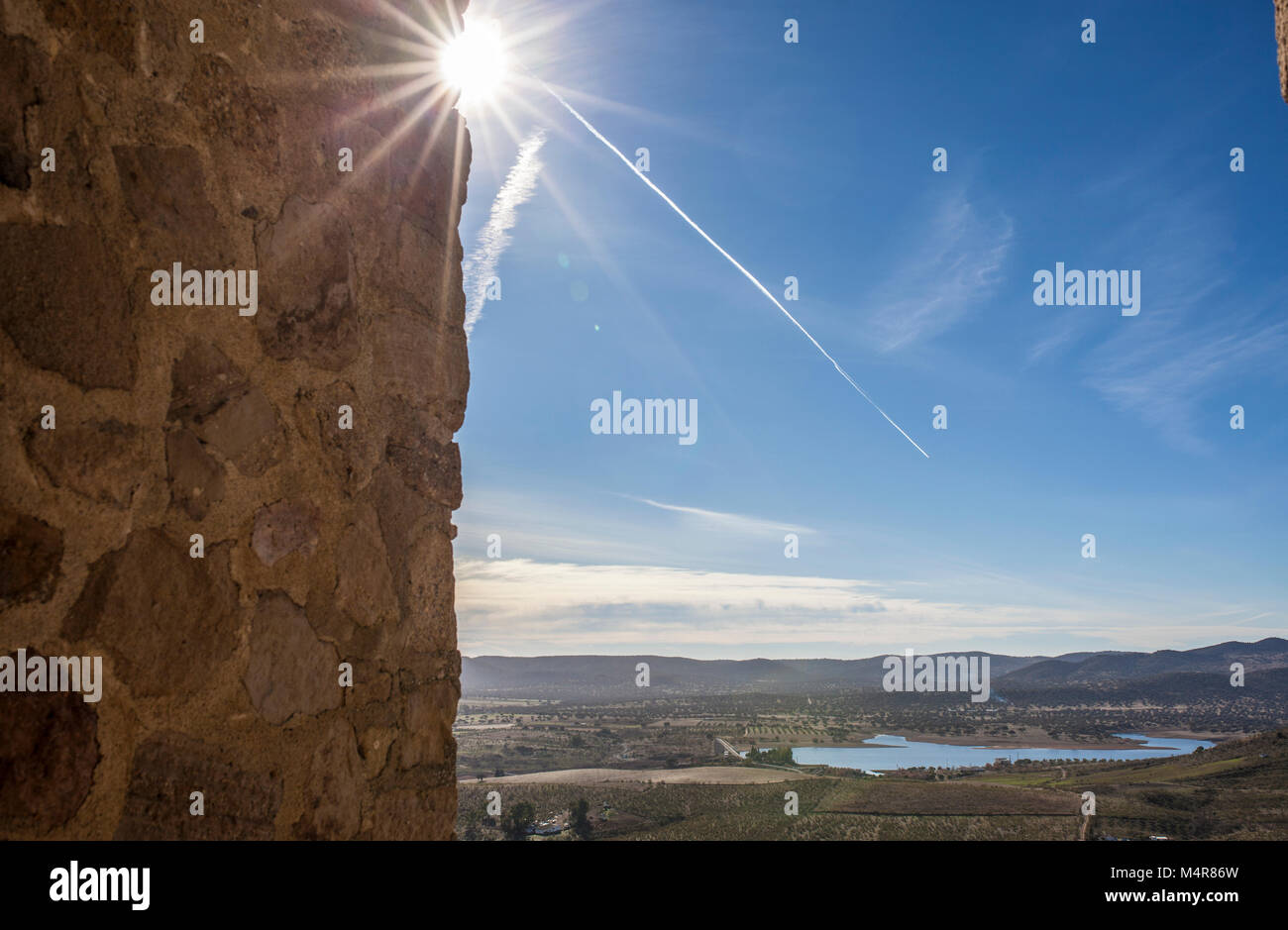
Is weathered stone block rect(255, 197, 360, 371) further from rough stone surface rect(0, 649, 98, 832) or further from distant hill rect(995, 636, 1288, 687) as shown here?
distant hill rect(995, 636, 1288, 687)

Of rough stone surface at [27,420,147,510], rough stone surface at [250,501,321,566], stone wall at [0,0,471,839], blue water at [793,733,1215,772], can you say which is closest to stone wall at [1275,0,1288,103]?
stone wall at [0,0,471,839]

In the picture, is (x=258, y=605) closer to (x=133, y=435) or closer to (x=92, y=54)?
(x=133, y=435)

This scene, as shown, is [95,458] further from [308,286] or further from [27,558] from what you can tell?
[308,286]

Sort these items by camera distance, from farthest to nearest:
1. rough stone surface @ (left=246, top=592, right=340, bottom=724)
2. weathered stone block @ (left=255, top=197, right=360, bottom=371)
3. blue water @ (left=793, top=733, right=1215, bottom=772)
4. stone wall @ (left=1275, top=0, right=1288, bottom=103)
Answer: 1. blue water @ (left=793, top=733, right=1215, bottom=772)
2. stone wall @ (left=1275, top=0, right=1288, bottom=103)
3. weathered stone block @ (left=255, top=197, right=360, bottom=371)
4. rough stone surface @ (left=246, top=592, right=340, bottom=724)

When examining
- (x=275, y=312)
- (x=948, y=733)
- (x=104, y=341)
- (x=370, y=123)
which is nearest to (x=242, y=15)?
(x=370, y=123)

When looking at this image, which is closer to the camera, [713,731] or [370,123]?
[370,123]

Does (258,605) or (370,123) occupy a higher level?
(370,123)
